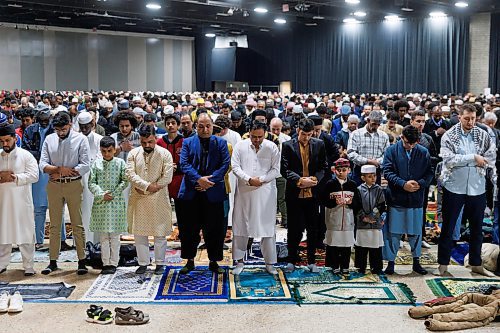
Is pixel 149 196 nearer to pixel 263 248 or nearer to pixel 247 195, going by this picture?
pixel 247 195

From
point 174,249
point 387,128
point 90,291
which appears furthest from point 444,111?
point 90,291

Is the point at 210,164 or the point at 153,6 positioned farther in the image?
the point at 153,6

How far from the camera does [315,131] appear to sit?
7.29 m

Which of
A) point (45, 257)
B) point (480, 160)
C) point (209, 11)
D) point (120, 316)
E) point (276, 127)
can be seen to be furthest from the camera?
point (209, 11)

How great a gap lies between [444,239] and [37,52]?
31.8 m

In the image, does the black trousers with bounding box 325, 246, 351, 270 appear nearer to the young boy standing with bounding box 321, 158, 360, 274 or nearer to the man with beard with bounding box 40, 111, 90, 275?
the young boy standing with bounding box 321, 158, 360, 274

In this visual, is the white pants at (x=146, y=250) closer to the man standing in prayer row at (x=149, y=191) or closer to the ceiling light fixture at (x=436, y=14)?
the man standing in prayer row at (x=149, y=191)

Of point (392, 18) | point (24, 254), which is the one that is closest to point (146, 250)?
point (24, 254)

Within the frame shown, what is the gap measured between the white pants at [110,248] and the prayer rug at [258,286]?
1.14 metres

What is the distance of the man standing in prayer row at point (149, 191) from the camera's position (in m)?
6.50

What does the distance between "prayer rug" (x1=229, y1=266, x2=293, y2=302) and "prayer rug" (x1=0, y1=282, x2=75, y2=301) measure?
1467mm

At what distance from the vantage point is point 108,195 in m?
6.50

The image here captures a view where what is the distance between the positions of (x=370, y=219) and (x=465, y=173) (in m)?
0.98

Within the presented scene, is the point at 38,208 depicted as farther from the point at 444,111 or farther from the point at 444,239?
the point at 444,111
